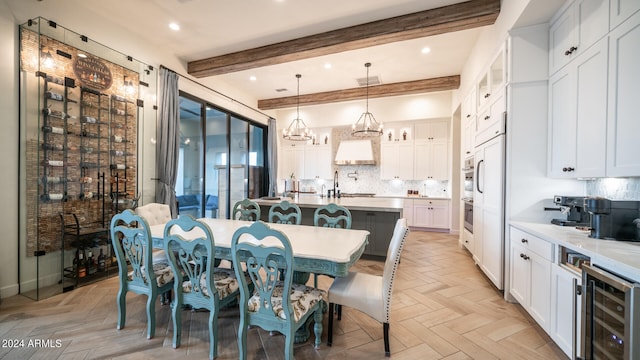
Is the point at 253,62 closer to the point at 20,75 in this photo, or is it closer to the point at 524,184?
the point at 20,75

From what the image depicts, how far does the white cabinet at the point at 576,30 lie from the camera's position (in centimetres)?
183

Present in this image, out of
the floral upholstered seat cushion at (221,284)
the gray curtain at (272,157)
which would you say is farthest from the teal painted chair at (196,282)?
the gray curtain at (272,157)

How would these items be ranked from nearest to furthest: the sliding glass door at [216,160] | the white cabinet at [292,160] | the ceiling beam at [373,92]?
the sliding glass door at [216,160]
the ceiling beam at [373,92]
the white cabinet at [292,160]

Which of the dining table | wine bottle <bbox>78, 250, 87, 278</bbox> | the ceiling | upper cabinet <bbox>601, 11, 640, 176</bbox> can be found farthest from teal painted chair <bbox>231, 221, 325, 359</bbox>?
Answer: the ceiling

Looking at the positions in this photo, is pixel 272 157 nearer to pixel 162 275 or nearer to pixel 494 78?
pixel 162 275

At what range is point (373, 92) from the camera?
5.84 m

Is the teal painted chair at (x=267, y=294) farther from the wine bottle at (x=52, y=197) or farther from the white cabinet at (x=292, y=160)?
the white cabinet at (x=292, y=160)

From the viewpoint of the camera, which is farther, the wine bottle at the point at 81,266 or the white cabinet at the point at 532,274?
the wine bottle at the point at 81,266

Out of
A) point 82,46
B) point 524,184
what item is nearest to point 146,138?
point 82,46

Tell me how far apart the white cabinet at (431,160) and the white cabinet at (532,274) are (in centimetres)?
393

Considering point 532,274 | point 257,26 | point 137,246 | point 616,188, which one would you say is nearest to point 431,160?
point 616,188

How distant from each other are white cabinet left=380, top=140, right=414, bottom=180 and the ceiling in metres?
1.96

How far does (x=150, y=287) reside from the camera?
197 cm

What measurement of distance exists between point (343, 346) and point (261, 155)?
19.9 feet
